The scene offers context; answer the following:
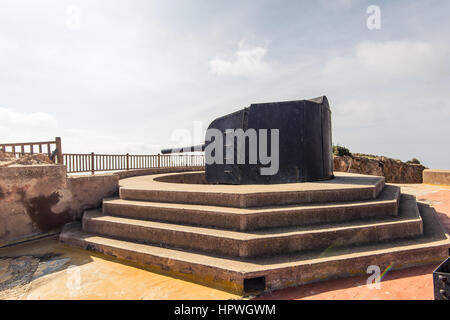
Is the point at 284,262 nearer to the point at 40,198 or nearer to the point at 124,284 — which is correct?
the point at 124,284

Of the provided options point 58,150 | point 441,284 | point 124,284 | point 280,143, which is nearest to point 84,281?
point 124,284

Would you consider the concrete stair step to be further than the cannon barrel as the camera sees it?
No

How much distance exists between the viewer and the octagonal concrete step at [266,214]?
350 centimetres

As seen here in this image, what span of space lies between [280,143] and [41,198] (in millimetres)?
5658

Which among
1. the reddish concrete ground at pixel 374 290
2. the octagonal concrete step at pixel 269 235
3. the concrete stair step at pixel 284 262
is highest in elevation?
the octagonal concrete step at pixel 269 235

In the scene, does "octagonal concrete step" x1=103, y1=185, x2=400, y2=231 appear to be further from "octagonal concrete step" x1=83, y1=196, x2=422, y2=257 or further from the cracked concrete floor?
the cracked concrete floor

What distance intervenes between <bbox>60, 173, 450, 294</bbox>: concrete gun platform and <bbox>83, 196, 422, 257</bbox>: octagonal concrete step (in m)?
0.01

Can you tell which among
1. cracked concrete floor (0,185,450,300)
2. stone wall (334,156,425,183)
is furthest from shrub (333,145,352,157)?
cracked concrete floor (0,185,450,300)

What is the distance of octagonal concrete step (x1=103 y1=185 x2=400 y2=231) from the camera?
11.5 feet

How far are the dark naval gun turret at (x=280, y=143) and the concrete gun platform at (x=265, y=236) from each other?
174cm

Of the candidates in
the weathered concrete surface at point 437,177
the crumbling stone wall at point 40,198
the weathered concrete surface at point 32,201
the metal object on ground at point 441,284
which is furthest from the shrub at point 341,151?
the weathered concrete surface at point 32,201

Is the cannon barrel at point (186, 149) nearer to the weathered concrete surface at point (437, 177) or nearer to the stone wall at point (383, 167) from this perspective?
the weathered concrete surface at point (437, 177)
